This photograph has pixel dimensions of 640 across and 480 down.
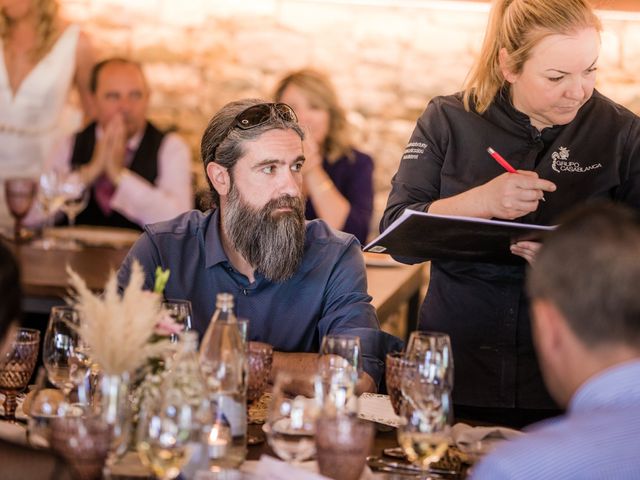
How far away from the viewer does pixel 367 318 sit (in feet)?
8.57

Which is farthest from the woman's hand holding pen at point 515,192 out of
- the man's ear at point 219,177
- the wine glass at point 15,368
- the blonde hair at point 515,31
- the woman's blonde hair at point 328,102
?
the woman's blonde hair at point 328,102

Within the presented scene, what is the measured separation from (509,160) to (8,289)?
1688 millimetres

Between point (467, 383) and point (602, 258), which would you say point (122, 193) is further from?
point (602, 258)

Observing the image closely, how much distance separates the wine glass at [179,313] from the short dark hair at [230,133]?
71cm

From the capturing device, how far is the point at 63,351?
82.5 inches

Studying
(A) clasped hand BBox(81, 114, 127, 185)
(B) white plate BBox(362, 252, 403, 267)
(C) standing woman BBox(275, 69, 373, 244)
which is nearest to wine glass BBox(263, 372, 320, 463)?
(B) white plate BBox(362, 252, 403, 267)

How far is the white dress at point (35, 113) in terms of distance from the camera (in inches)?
252

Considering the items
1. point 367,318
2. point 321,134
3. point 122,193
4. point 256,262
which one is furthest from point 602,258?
point 122,193

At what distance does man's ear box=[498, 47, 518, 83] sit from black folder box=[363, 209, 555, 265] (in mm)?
480

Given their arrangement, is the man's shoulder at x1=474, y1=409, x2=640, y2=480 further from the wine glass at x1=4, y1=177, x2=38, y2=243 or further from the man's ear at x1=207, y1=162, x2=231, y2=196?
the wine glass at x1=4, y1=177, x2=38, y2=243

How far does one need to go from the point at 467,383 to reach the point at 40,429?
144cm

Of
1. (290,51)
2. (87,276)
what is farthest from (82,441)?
(290,51)

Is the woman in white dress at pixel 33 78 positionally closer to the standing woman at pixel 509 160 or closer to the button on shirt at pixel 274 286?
the button on shirt at pixel 274 286

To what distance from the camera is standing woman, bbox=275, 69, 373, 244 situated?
5848 mm
